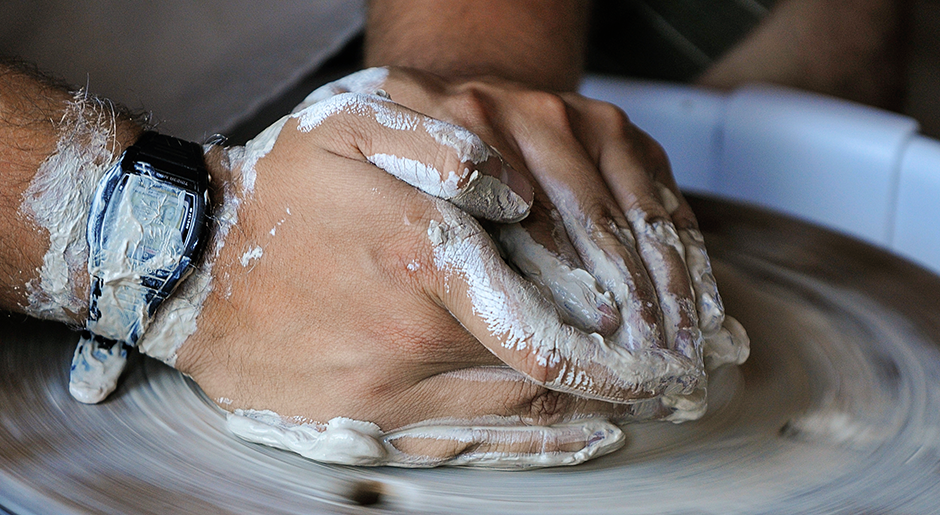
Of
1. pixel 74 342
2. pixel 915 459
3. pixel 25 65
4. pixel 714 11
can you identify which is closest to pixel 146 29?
pixel 25 65

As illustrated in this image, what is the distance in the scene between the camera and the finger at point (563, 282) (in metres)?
0.73

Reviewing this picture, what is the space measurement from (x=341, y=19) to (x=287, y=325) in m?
0.96

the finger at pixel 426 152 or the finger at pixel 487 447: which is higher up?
the finger at pixel 426 152

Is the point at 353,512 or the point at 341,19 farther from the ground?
the point at 341,19

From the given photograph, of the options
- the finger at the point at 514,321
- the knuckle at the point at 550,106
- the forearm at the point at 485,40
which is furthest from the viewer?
the forearm at the point at 485,40

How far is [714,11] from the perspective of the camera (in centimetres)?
204

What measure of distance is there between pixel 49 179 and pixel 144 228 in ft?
0.35

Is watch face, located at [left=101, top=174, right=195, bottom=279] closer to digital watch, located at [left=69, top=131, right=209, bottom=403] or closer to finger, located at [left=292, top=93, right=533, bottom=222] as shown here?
digital watch, located at [left=69, top=131, right=209, bottom=403]

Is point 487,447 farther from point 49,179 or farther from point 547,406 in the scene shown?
point 49,179

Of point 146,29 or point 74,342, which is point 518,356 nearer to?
point 74,342

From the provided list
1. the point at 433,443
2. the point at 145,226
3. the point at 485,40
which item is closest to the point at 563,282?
the point at 433,443

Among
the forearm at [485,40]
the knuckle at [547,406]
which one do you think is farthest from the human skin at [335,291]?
the forearm at [485,40]

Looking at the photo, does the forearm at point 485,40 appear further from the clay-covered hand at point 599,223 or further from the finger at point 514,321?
the finger at point 514,321

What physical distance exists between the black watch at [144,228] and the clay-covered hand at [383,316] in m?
0.03
